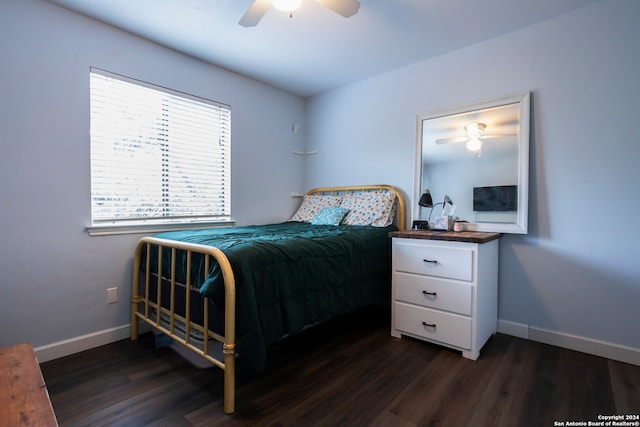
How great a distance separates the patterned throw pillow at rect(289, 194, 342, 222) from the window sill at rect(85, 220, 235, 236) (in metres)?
0.82

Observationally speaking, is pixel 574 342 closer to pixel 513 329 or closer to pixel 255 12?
pixel 513 329

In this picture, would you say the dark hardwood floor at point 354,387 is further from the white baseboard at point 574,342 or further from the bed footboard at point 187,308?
the bed footboard at point 187,308

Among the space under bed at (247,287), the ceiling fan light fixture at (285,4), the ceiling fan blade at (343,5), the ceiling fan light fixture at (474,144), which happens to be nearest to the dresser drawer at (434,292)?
the space under bed at (247,287)

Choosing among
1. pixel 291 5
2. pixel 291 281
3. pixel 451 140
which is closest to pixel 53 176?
pixel 291 281

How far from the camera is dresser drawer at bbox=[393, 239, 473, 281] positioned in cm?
196

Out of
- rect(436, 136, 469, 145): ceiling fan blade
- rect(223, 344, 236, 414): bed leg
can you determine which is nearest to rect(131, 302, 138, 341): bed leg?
rect(223, 344, 236, 414): bed leg

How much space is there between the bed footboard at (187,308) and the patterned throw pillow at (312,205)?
1585 mm

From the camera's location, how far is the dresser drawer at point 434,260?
1963 mm

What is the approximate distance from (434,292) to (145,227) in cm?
215

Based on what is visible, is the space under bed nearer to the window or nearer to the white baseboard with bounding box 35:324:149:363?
the white baseboard with bounding box 35:324:149:363

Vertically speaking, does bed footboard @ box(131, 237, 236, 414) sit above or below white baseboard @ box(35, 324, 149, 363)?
above

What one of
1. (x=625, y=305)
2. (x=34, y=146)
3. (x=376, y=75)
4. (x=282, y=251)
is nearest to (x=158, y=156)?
(x=34, y=146)

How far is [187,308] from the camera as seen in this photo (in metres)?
1.75

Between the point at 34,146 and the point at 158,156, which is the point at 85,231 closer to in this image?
the point at 34,146
